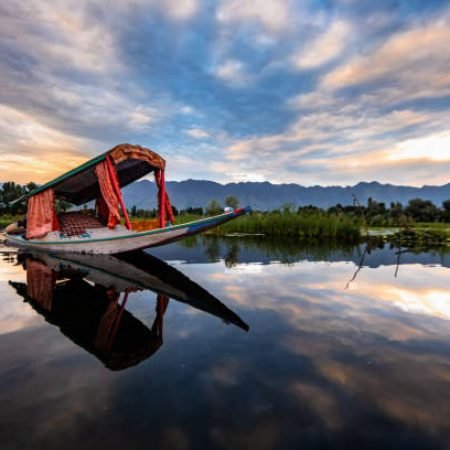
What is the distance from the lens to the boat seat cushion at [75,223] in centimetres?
1216

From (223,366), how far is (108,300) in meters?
3.05

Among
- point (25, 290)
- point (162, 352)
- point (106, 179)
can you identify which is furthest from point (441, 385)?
Answer: point (106, 179)

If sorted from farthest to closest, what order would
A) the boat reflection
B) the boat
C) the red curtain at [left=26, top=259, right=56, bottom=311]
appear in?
1. the boat
2. the red curtain at [left=26, top=259, right=56, bottom=311]
3. the boat reflection

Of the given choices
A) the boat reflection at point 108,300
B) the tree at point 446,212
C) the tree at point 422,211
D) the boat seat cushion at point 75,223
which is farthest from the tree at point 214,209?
the tree at point 446,212

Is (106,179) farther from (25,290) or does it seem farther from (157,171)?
(25,290)

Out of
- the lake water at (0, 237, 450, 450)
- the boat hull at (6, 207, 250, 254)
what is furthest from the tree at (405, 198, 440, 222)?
the lake water at (0, 237, 450, 450)

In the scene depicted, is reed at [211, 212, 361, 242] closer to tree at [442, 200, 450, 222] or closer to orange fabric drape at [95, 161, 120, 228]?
orange fabric drape at [95, 161, 120, 228]

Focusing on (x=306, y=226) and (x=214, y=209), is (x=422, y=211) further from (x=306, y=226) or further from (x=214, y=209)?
(x=214, y=209)

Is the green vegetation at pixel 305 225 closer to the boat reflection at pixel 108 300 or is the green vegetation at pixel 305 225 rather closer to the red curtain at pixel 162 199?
the red curtain at pixel 162 199

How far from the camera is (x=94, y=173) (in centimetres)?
1140

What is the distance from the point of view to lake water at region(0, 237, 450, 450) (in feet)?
7.09

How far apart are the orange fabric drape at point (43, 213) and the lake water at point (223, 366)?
5.74 m

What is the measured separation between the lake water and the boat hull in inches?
108

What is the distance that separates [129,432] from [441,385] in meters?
2.74
